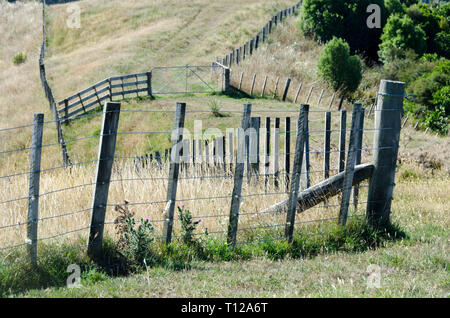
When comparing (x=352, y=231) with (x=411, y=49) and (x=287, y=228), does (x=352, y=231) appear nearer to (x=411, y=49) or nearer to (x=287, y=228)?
(x=287, y=228)

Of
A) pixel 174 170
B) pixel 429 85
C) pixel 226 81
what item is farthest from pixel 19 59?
pixel 174 170

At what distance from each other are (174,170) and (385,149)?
278cm

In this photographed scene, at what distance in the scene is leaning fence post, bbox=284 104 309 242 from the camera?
19.5 ft

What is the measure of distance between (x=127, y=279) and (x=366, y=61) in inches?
1364

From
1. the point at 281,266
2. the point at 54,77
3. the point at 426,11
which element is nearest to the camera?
the point at 281,266

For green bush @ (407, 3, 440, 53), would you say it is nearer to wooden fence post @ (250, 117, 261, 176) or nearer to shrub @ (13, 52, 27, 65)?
shrub @ (13, 52, 27, 65)

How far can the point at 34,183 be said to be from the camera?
16.5 feet

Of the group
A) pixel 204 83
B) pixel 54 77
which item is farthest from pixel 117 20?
pixel 204 83

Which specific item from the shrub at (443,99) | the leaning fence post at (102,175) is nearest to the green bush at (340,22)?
the shrub at (443,99)

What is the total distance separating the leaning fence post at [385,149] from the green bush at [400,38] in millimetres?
28594

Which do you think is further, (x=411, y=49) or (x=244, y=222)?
(x=411, y=49)

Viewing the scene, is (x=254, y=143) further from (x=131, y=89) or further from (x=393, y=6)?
(x=393, y=6)

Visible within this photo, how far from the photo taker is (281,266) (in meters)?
5.47

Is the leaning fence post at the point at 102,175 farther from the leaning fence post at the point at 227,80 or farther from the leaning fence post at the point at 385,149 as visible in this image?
the leaning fence post at the point at 227,80
